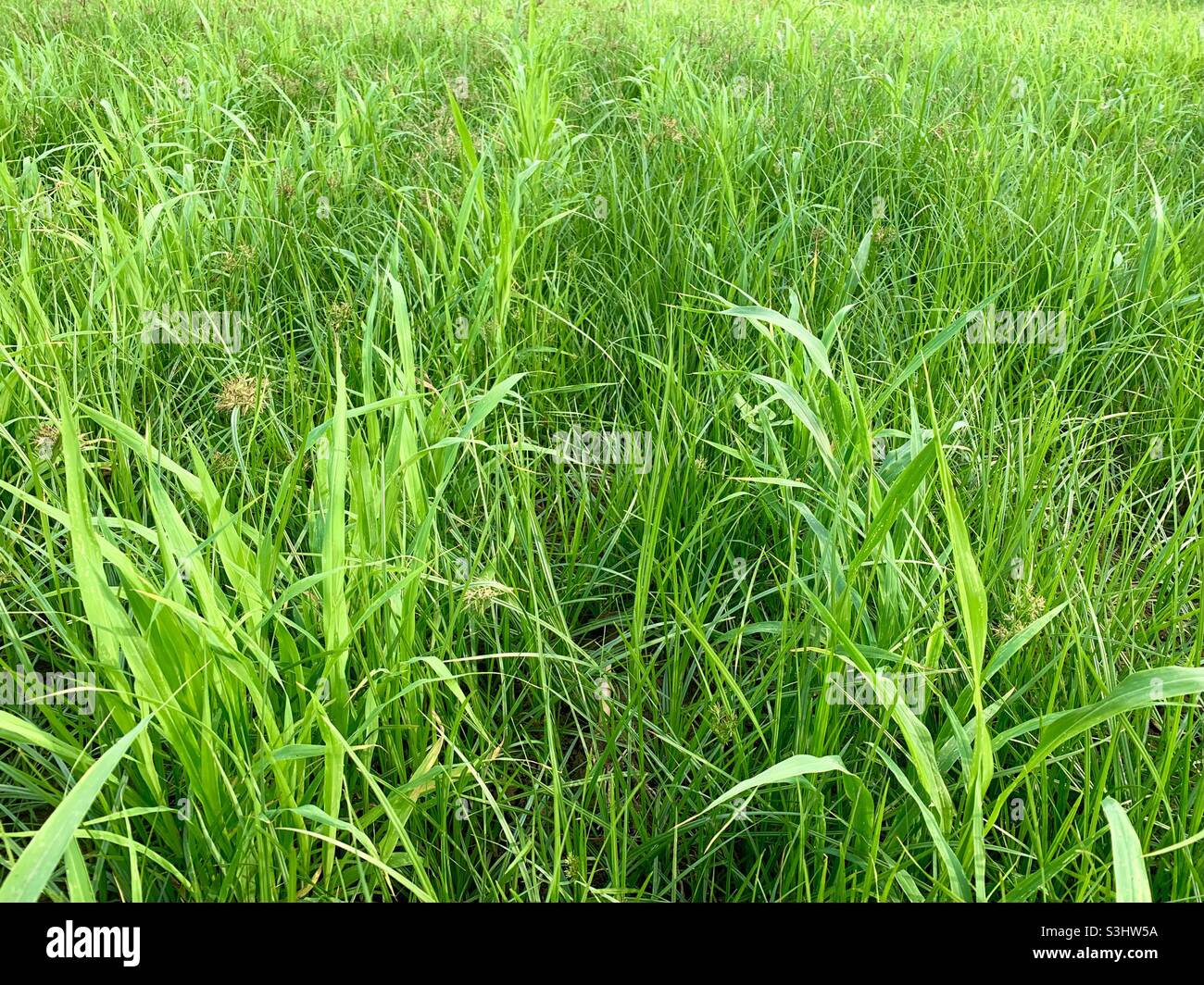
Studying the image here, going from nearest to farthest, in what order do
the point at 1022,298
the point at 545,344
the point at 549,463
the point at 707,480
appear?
the point at 707,480
the point at 549,463
the point at 545,344
the point at 1022,298

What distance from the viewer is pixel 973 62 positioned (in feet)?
11.2

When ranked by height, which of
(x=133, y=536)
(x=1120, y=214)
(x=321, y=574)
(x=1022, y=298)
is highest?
(x=1120, y=214)

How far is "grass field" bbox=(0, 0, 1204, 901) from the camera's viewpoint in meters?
0.94

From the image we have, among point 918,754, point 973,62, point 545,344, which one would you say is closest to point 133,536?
point 545,344

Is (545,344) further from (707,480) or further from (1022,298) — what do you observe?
(1022,298)

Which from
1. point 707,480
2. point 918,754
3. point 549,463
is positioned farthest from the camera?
point 549,463

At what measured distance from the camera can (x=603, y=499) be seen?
1.52m

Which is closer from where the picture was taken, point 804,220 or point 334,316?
point 334,316

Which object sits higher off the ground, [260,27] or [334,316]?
[260,27]

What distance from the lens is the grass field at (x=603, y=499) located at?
0.94m

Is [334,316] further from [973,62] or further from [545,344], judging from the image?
[973,62]

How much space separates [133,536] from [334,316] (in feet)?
2.36
